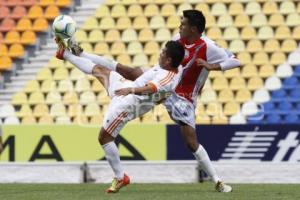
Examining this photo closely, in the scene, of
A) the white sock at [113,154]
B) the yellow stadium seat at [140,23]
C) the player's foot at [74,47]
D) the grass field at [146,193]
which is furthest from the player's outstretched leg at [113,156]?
the yellow stadium seat at [140,23]

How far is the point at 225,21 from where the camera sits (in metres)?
Answer: 16.2

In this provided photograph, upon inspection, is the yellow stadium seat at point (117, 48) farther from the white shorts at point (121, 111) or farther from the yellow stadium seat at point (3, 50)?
the white shorts at point (121, 111)

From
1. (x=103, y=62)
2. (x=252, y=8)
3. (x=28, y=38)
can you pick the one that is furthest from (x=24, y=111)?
(x=103, y=62)

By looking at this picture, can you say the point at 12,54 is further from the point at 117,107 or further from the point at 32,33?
the point at 117,107

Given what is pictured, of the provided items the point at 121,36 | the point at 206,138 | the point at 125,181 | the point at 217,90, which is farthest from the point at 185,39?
the point at 121,36

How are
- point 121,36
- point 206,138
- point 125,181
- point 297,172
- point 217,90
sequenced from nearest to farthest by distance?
point 125,181
point 297,172
point 206,138
point 217,90
point 121,36

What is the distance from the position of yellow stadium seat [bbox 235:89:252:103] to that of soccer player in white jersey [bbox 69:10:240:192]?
5668mm

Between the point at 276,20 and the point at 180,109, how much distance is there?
23.2 feet

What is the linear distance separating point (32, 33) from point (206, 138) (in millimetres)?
5175

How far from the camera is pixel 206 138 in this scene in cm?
1363

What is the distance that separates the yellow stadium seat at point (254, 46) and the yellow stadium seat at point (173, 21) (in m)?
1.51

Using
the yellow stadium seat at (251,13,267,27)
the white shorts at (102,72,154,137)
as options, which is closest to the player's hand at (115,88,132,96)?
the white shorts at (102,72,154,137)

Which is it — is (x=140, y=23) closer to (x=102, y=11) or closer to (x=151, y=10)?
(x=151, y=10)

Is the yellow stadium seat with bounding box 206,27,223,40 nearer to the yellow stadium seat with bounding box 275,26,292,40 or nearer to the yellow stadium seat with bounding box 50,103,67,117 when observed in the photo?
the yellow stadium seat with bounding box 275,26,292,40
